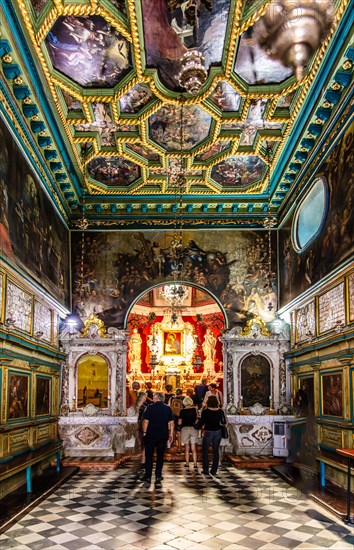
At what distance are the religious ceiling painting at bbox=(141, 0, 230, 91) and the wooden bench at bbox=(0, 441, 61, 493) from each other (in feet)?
24.8

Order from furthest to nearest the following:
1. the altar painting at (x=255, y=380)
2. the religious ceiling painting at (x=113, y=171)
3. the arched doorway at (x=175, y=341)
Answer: the arched doorway at (x=175, y=341)
the altar painting at (x=255, y=380)
the religious ceiling painting at (x=113, y=171)

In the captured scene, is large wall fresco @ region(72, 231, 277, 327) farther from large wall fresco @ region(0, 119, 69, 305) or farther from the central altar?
the central altar

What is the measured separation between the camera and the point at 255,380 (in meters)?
17.0

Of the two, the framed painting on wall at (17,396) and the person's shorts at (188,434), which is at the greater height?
the framed painting on wall at (17,396)

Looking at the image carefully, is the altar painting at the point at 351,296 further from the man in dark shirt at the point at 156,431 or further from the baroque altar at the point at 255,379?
the baroque altar at the point at 255,379

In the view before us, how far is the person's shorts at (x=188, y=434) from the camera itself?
Answer: 13.5 meters

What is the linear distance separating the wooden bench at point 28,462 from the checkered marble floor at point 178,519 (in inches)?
27.7

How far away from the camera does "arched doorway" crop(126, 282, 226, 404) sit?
80.4ft

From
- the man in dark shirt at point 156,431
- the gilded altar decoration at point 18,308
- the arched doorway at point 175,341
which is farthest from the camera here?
the arched doorway at point 175,341

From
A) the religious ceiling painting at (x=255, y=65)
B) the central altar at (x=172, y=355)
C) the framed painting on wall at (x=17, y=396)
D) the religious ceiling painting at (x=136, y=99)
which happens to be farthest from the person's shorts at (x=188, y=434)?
the central altar at (x=172, y=355)

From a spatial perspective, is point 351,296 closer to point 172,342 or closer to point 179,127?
point 179,127

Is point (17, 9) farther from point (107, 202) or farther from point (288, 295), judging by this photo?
point (288, 295)

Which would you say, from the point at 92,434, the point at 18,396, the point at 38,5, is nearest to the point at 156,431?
the point at 18,396

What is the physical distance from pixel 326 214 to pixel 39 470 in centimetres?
869
